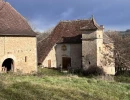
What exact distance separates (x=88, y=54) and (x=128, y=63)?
6090mm

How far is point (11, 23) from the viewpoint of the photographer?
25.0 metres

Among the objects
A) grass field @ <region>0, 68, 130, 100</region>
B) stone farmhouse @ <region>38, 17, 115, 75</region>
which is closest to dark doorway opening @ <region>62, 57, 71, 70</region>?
stone farmhouse @ <region>38, 17, 115, 75</region>

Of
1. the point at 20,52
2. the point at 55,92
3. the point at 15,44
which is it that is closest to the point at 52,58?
the point at 20,52

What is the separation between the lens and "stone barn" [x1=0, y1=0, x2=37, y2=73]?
77.6 feet

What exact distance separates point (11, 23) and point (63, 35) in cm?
1259

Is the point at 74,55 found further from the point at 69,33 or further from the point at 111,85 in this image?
the point at 111,85

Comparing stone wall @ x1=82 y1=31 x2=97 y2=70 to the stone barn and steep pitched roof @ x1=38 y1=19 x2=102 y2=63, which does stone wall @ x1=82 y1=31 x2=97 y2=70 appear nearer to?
steep pitched roof @ x1=38 y1=19 x2=102 y2=63

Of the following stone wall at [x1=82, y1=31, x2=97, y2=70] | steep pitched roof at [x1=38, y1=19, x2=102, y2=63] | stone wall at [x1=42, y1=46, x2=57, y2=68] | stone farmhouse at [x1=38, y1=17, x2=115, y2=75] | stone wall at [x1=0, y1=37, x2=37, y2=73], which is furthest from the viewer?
steep pitched roof at [x1=38, y1=19, x2=102, y2=63]

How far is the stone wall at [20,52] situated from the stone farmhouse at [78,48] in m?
8.41

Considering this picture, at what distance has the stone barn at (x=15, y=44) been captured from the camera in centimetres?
2364

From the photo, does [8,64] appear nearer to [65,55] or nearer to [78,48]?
[78,48]

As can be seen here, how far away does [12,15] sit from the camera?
1035 inches

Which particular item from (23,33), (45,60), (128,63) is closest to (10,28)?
(23,33)

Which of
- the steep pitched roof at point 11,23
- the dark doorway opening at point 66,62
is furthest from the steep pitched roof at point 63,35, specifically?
the steep pitched roof at point 11,23
